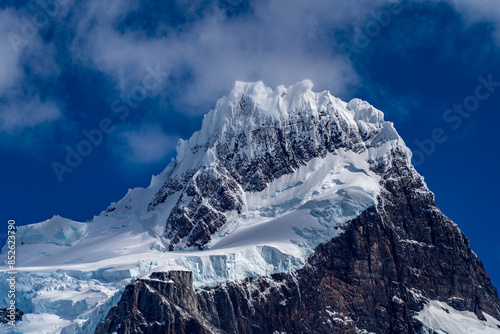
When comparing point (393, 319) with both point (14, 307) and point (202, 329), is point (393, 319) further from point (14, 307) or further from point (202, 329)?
point (14, 307)

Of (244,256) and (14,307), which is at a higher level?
(244,256)

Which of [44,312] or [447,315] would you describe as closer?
[44,312]

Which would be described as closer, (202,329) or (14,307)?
(202,329)

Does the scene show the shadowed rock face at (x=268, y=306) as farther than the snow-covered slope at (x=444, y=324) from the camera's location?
No

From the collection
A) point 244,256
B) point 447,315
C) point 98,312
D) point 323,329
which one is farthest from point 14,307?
point 447,315

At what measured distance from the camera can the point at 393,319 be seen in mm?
195375

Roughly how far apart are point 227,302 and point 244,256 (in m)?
12.9

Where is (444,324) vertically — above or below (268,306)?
below

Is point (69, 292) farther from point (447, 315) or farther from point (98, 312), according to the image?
point (447, 315)

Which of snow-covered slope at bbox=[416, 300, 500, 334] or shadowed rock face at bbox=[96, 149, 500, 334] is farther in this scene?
snow-covered slope at bbox=[416, 300, 500, 334]

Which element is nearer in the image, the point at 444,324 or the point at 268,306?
the point at 268,306

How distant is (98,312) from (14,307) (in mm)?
22911

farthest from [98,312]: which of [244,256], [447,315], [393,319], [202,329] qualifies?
[447,315]

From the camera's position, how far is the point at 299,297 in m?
191
